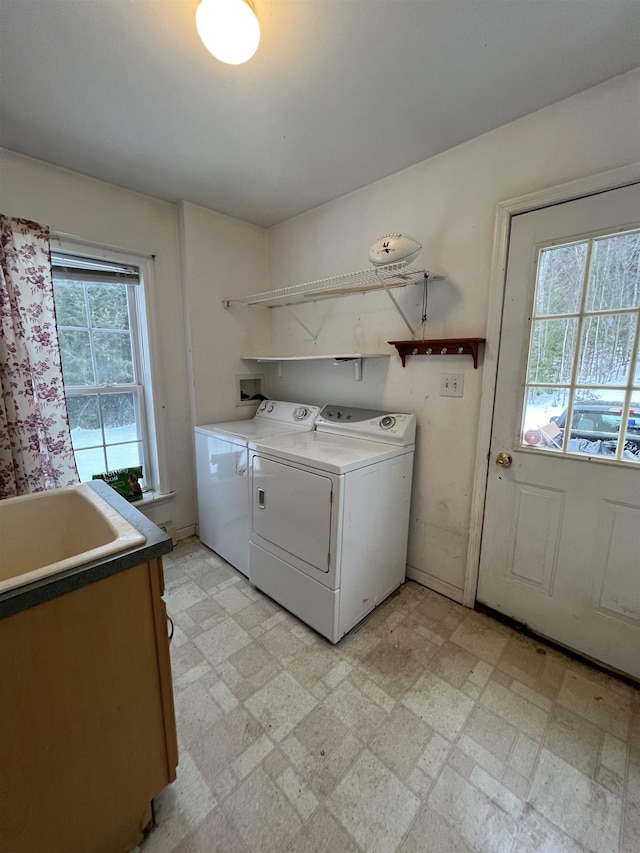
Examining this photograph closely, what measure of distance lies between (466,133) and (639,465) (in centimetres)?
168

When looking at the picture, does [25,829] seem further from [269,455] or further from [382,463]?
[382,463]

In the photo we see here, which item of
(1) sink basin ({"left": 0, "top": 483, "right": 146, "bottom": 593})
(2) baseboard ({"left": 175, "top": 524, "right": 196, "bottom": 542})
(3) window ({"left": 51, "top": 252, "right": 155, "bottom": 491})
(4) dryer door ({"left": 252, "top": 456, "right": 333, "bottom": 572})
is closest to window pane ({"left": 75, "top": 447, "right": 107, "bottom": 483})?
(3) window ({"left": 51, "top": 252, "right": 155, "bottom": 491})

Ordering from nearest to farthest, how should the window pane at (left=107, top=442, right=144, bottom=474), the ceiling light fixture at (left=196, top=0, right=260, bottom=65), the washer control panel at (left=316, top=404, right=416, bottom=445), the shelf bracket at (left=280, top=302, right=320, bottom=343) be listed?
the ceiling light fixture at (left=196, top=0, right=260, bottom=65) < the washer control panel at (left=316, top=404, right=416, bottom=445) < the window pane at (left=107, top=442, right=144, bottom=474) < the shelf bracket at (left=280, top=302, right=320, bottom=343)

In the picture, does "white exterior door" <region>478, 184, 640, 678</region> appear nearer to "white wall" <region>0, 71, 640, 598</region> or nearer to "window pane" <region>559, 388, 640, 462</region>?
"window pane" <region>559, 388, 640, 462</region>

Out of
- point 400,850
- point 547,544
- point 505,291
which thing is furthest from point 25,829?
point 505,291

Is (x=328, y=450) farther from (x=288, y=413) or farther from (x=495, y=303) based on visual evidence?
(x=495, y=303)

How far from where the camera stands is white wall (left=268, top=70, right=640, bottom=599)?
4.51 ft

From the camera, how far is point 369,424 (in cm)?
201

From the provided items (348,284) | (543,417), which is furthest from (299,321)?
(543,417)

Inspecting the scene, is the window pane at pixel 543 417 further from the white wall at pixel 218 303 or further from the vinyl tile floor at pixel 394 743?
the white wall at pixel 218 303

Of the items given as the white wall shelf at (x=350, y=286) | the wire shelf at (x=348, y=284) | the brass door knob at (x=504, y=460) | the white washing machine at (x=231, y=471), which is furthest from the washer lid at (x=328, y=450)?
the wire shelf at (x=348, y=284)

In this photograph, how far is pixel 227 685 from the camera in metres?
1.45

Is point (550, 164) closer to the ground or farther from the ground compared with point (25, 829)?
farther from the ground

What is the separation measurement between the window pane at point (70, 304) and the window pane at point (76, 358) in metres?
0.07
